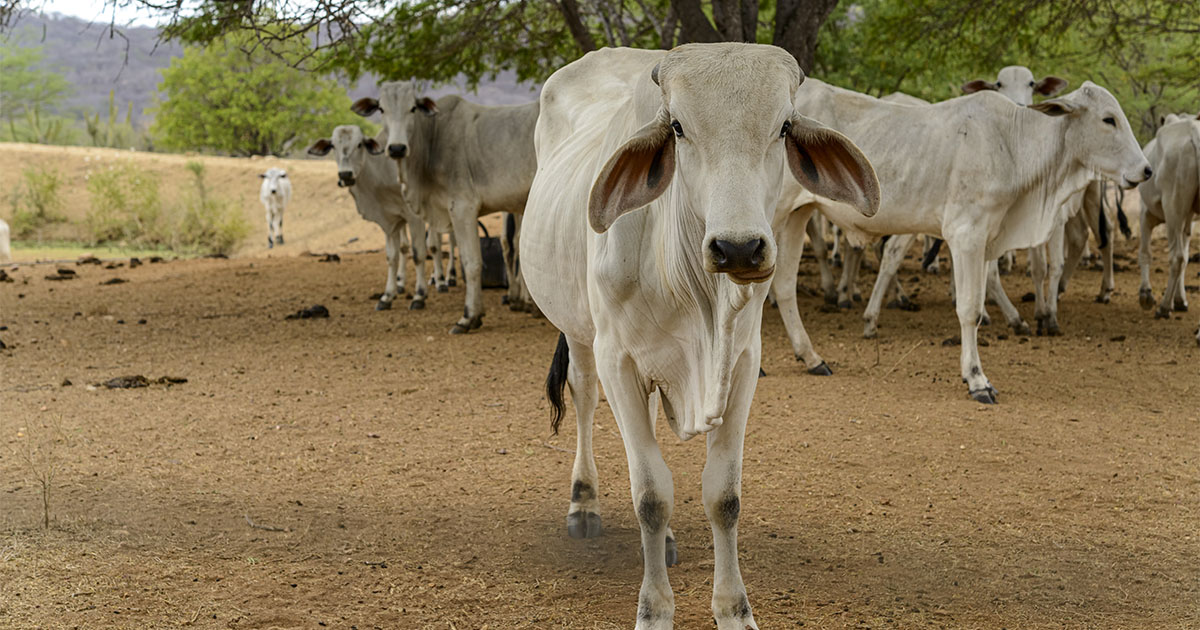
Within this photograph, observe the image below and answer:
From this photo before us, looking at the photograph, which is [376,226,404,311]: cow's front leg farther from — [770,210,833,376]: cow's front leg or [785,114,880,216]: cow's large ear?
[785,114,880,216]: cow's large ear

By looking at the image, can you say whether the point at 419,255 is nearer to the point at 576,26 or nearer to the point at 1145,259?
the point at 576,26

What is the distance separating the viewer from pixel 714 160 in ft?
9.12

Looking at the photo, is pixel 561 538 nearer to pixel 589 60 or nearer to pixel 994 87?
pixel 589 60

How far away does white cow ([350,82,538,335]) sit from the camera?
10398 mm

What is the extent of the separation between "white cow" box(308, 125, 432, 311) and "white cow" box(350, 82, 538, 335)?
0.86 m

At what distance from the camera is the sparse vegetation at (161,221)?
21734 mm

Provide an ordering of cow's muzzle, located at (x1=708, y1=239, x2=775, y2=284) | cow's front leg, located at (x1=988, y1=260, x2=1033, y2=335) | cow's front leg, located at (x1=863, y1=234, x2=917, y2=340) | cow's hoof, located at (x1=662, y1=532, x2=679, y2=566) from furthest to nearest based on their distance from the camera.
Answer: cow's front leg, located at (x1=988, y1=260, x2=1033, y2=335) → cow's front leg, located at (x1=863, y1=234, x2=917, y2=340) → cow's hoof, located at (x1=662, y1=532, x2=679, y2=566) → cow's muzzle, located at (x1=708, y1=239, x2=775, y2=284)

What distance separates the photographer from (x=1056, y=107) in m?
7.38

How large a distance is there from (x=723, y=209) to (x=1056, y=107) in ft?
18.3

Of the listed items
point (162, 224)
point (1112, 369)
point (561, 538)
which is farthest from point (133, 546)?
point (162, 224)

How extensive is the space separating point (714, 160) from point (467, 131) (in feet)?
27.1

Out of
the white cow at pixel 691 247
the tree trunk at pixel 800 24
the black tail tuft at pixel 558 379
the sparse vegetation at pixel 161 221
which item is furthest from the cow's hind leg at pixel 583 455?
the sparse vegetation at pixel 161 221

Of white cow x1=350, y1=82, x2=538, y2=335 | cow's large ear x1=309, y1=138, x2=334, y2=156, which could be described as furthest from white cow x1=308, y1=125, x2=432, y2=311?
white cow x1=350, y1=82, x2=538, y2=335

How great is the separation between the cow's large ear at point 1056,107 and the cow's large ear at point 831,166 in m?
4.89
